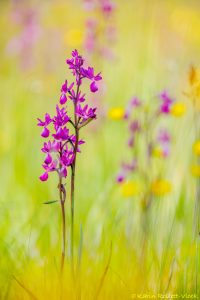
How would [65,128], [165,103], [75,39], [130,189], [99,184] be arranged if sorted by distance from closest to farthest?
[65,128] < [165,103] < [130,189] < [99,184] < [75,39]

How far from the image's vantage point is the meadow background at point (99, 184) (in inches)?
51.3

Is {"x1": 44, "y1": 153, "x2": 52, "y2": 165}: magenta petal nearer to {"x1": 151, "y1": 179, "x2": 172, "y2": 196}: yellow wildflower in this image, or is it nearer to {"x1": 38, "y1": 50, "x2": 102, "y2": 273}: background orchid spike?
{"x1": 38, "y1": 50, "x2": 102, "y2": 273}: background orchid spike

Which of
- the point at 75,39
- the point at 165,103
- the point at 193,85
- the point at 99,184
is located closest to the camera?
the point at 193,85

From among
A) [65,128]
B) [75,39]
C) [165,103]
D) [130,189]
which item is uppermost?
[75,39]

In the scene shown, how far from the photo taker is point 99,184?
2.61 m

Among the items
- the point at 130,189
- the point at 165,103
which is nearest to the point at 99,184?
the point at 130,189

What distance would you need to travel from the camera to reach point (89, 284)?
1226 mm

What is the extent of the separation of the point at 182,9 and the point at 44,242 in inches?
184

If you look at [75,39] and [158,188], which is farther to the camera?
[75,39]

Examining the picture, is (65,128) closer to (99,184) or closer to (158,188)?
(158,188)

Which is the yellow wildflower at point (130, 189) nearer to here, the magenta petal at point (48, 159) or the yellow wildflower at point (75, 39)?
the magenta petal at point (48, 159)

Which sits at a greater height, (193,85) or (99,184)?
(193,85)

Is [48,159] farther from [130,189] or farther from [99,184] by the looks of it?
[99,184]

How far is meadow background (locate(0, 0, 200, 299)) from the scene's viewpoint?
1304 mm
